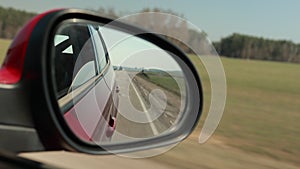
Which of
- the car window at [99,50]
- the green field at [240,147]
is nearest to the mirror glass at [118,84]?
the car window at [99,50]

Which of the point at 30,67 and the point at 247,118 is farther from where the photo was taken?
the point at 247,118

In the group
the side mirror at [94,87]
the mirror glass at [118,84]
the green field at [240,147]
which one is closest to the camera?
the side mirror at [94,87]

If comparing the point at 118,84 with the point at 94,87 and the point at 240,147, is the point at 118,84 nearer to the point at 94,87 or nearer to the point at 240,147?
the point at 94,87

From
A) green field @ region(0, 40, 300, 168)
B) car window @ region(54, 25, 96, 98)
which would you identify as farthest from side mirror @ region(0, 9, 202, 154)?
green field @ region(0, 40, 300, 168)

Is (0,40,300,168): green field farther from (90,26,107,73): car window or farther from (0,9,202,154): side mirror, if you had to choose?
(90,26,107,73): car window

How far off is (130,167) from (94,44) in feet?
5.27

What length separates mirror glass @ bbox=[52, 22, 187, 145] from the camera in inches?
98.7

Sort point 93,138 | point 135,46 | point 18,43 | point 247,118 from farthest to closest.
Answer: point 247,118
point 135,46
point 93,138
point 18,43

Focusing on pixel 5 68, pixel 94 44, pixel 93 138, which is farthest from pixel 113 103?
pixel 5 68

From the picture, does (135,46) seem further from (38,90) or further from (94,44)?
(38,90)

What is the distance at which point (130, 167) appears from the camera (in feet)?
13.4

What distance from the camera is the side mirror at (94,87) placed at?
5.73 ft

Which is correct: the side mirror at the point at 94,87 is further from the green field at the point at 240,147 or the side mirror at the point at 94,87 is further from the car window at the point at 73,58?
the green field at the point at 240,147

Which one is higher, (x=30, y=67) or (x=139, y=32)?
(x=139, y=32)
